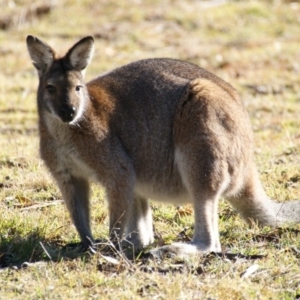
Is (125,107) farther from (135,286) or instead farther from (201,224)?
(135,286)

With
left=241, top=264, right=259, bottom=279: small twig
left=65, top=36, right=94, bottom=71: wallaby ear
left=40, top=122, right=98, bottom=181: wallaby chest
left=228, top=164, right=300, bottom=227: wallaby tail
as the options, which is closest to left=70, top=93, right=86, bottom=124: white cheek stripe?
left=40, top=122, right=98, bottom=181: wallaby chest

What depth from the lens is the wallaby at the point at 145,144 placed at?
5.21 m

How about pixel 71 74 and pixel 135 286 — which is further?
pixel 71 74

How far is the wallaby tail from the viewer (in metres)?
5.55

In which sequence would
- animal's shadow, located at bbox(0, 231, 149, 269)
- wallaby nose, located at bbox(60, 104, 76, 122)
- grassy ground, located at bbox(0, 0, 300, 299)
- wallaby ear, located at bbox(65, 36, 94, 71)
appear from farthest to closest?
1. wallaby ear, located at bbox(65, 36, 94, 71)
2. wallaby nose, located at bbox(60, 104, 76, 122)
3. animal's shadow, located at bbox(0, 231, 149, 269)
4. grassy ground, located at bbox(0, 0, 300, 299)

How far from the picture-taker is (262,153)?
7.58 metres

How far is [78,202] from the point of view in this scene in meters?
5.37

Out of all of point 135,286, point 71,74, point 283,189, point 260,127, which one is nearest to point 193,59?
point 260,127

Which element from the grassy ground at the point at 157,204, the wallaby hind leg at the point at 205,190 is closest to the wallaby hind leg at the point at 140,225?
the grassy ground at the point at 157,204

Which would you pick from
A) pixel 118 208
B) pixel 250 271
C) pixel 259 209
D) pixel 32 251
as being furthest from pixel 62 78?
pixel 250 271

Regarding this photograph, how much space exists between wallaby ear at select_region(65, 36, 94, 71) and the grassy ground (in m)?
1.12

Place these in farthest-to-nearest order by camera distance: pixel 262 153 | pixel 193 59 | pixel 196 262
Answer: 1. pixel 193 59
2. pixel 262 153
3. pixel 196 262

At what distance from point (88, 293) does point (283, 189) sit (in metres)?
2.47

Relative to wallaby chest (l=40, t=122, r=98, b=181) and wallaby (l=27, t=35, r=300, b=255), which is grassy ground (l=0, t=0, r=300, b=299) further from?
wallaby chest (l=40, t=122, r=98, b=181)
